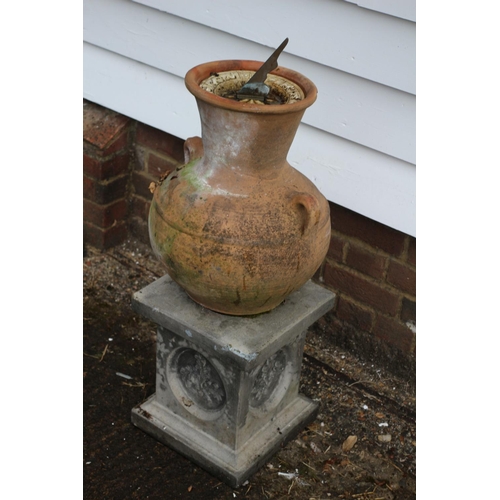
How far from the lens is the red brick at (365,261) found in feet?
9.90

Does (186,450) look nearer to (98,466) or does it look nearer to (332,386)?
(98,466)

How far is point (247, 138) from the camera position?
210 cm

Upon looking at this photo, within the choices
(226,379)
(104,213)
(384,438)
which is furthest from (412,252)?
(104,213)

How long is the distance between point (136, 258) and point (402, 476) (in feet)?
5.49

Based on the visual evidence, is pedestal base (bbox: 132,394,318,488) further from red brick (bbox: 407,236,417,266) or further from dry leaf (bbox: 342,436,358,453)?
red brick (bbox: 407,236,417,266)

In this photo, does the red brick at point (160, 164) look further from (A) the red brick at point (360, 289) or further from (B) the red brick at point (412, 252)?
(B) the red brick at point (412, 252)

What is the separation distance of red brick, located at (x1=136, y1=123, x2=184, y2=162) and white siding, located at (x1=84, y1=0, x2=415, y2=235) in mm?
104

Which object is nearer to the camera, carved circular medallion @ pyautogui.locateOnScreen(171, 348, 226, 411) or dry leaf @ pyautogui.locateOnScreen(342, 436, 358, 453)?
carved circular medallion @ pyautogui.locateOnScreen(171, 348, 226, 411)

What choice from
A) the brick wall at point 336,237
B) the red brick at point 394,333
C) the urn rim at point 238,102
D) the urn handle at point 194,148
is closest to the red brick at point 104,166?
the brick wall at point 336,237

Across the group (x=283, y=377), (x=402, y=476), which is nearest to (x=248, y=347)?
(x=283, y=377)

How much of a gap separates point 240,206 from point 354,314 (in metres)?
1.18

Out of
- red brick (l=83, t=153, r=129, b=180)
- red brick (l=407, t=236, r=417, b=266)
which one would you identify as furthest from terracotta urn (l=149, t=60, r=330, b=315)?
red brick (l=83, t=153, r=129, b=180)

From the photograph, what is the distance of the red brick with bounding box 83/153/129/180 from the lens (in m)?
3.43

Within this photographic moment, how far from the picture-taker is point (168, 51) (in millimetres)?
3094
